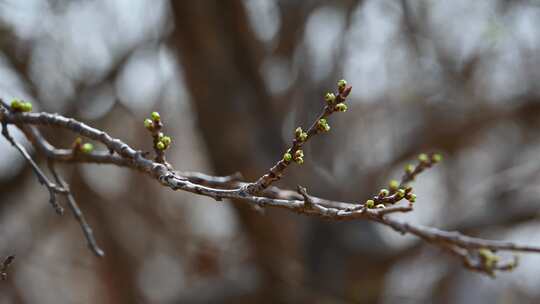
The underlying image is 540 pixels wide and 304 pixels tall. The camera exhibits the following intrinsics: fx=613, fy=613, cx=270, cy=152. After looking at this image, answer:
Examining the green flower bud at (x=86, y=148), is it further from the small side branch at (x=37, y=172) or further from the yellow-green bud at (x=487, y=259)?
the yellow-green bud at (x=487, y=259)

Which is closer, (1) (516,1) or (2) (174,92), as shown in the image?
(1) (516,1)

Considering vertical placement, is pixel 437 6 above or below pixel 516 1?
above

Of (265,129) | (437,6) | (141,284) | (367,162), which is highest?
(437,6)

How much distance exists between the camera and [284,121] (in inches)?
206

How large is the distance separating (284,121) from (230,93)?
946mm

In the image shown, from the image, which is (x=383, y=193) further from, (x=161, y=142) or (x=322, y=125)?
(x=161, y=142)

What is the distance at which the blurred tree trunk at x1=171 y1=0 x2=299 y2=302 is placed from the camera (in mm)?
4215

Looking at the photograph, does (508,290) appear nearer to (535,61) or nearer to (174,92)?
(535,61)

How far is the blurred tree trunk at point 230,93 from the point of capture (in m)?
4.21

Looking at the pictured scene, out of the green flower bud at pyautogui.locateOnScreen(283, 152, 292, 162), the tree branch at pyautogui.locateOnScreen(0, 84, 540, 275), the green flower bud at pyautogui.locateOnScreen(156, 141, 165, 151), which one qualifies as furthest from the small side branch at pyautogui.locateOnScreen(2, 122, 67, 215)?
the green flower bud at pyautogui.locateOnScreen(283, 152, 292, 162)

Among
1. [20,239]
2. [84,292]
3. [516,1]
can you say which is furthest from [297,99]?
[84,292]

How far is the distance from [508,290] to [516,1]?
3817 mm

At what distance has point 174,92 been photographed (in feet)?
20.4

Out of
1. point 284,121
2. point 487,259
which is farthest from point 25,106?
point 284,121
